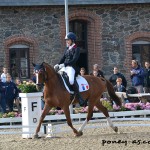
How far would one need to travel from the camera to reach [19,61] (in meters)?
30.7

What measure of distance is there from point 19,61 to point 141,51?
19.2 ft

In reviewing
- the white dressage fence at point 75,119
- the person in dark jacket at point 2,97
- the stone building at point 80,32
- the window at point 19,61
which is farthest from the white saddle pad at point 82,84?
the window at point 19,61

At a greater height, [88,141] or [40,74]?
[40,74]

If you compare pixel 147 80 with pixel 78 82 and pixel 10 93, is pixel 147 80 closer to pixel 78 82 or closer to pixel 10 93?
pixel 10 93

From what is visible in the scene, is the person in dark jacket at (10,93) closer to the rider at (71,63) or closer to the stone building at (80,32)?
the stone building at (80,32)

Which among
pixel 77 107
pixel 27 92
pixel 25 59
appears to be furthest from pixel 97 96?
pixel 25 59

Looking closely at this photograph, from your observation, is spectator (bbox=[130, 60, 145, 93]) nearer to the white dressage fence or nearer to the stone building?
the white dressage fence

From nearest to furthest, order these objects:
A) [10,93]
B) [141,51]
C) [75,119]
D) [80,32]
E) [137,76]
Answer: [75,119] → [10,93] → [137,76] → [80,32] → [141,51]

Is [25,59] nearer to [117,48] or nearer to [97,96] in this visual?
[117,48]

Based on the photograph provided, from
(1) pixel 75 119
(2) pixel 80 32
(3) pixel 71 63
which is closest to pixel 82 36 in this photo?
(2) pixel 80 32

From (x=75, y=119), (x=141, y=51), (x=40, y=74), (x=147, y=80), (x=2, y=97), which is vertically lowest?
(x=75, y=119)

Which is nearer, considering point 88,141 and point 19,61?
point 88,141

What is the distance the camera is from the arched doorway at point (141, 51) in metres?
32.1

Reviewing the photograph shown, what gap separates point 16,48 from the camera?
30547mm
